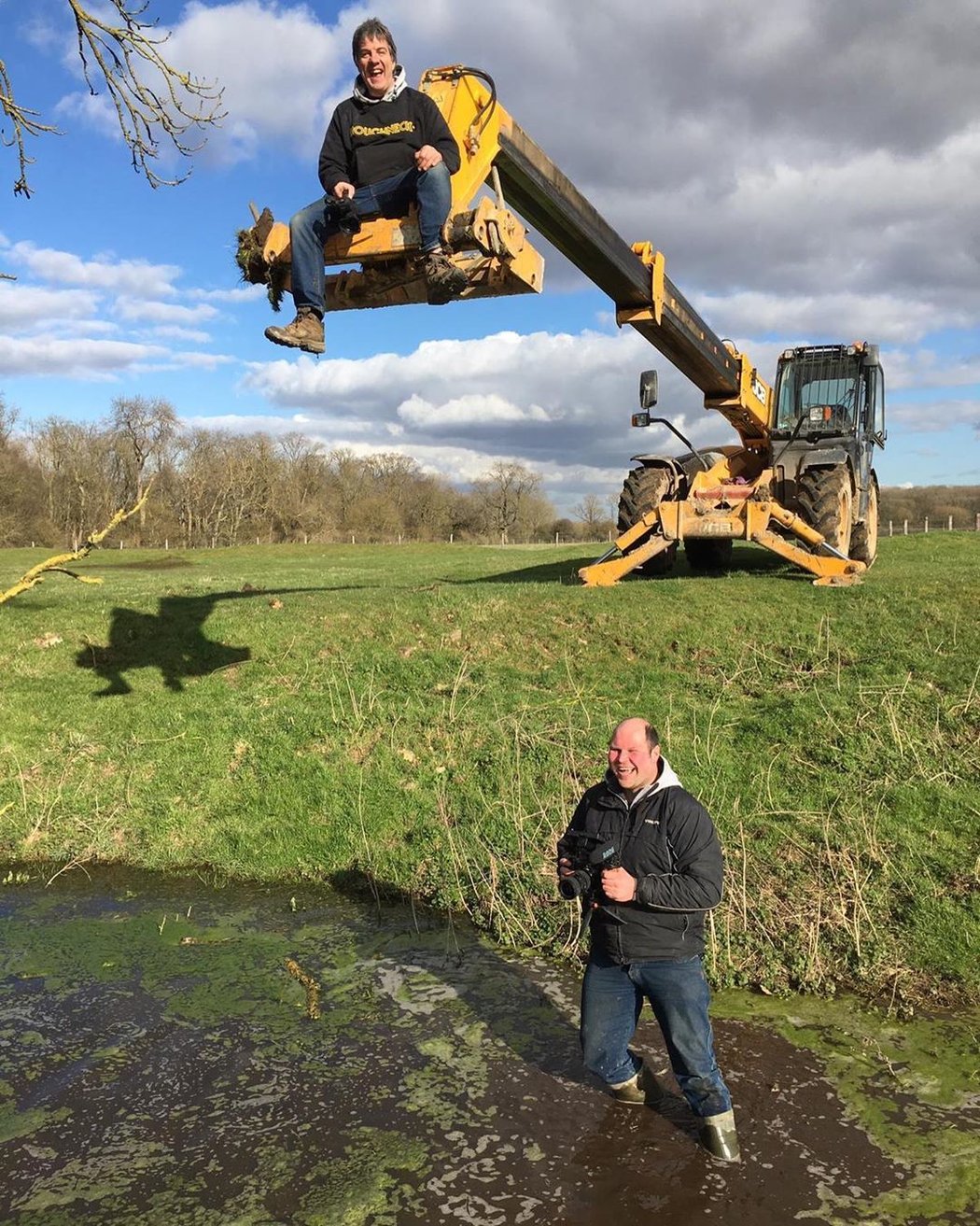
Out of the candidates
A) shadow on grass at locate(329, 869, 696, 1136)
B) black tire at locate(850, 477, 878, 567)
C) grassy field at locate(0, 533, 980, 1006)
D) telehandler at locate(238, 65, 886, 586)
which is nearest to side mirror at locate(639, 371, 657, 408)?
telehandler at locate(238, 65, 886, 586)

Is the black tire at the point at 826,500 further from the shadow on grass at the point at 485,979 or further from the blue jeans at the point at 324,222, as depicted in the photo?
the blue jeans at the point at 324,222

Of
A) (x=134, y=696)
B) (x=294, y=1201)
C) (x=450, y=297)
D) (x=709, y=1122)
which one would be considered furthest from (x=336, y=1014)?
(x=134, y=696)

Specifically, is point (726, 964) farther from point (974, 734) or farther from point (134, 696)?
point (134, 696)

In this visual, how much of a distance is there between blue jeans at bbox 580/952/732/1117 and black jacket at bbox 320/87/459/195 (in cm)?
415

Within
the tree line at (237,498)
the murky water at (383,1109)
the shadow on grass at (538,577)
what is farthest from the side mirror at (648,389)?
the tree line at (237,498)

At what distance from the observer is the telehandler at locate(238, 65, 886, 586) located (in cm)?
543

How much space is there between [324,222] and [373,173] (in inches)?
14.7

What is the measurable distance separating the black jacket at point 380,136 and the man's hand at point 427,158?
16cm

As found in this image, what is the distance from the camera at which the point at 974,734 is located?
768cm

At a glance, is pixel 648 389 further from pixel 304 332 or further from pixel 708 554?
pixel 304 332

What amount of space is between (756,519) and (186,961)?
29.3 feet

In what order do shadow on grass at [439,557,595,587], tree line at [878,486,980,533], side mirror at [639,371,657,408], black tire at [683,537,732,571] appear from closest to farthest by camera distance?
side mirror at [639,371,657,408]
black tire at [683,537,732,571]
shadow on grass at [439,557,595,587]
tree line at [878,486,980,533]

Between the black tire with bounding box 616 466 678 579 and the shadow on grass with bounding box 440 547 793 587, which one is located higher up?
the black tire with bounding box 616 466 678 579

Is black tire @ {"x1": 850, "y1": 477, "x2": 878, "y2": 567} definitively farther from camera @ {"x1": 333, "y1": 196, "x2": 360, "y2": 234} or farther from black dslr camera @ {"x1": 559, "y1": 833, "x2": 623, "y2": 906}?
black dslr camera @ {"x1": 559, "y1": 833, "x2": 623, "y2": 906}
